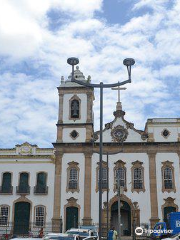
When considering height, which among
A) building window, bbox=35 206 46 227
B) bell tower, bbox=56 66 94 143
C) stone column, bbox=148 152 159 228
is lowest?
building window, bbox=35 206 46 227

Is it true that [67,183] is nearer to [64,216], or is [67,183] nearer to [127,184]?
[64,216]

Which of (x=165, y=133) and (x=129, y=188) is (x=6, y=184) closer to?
(x=129, y=188)

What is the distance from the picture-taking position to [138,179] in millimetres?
38000

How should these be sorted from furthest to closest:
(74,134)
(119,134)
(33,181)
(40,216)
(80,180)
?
(74,134)
(119,134)
(33,181)
(80,180)
(40,216)

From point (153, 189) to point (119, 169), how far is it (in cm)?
403

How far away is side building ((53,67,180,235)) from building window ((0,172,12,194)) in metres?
5.17

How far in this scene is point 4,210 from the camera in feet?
127

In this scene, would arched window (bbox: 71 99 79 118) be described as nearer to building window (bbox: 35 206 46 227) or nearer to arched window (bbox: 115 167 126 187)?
arched window (bbox: 115 167 126 187)

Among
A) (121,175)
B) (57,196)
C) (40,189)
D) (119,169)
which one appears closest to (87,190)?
(57,196)

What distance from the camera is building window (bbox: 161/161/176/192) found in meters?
37.4

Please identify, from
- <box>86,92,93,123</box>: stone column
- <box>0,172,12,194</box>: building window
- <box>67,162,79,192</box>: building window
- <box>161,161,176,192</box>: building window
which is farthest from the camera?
<box>86,92,93,123</box>: stone column

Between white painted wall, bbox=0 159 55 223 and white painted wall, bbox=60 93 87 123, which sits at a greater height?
white painted wall, bbox=60 93 87 123

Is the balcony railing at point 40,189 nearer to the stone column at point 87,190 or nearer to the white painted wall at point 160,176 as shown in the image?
the stone column at point 87,190

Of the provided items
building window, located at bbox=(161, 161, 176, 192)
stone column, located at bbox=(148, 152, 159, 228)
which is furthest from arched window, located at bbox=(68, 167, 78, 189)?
building window, located at bbox=(161, 161, 176, 192)
